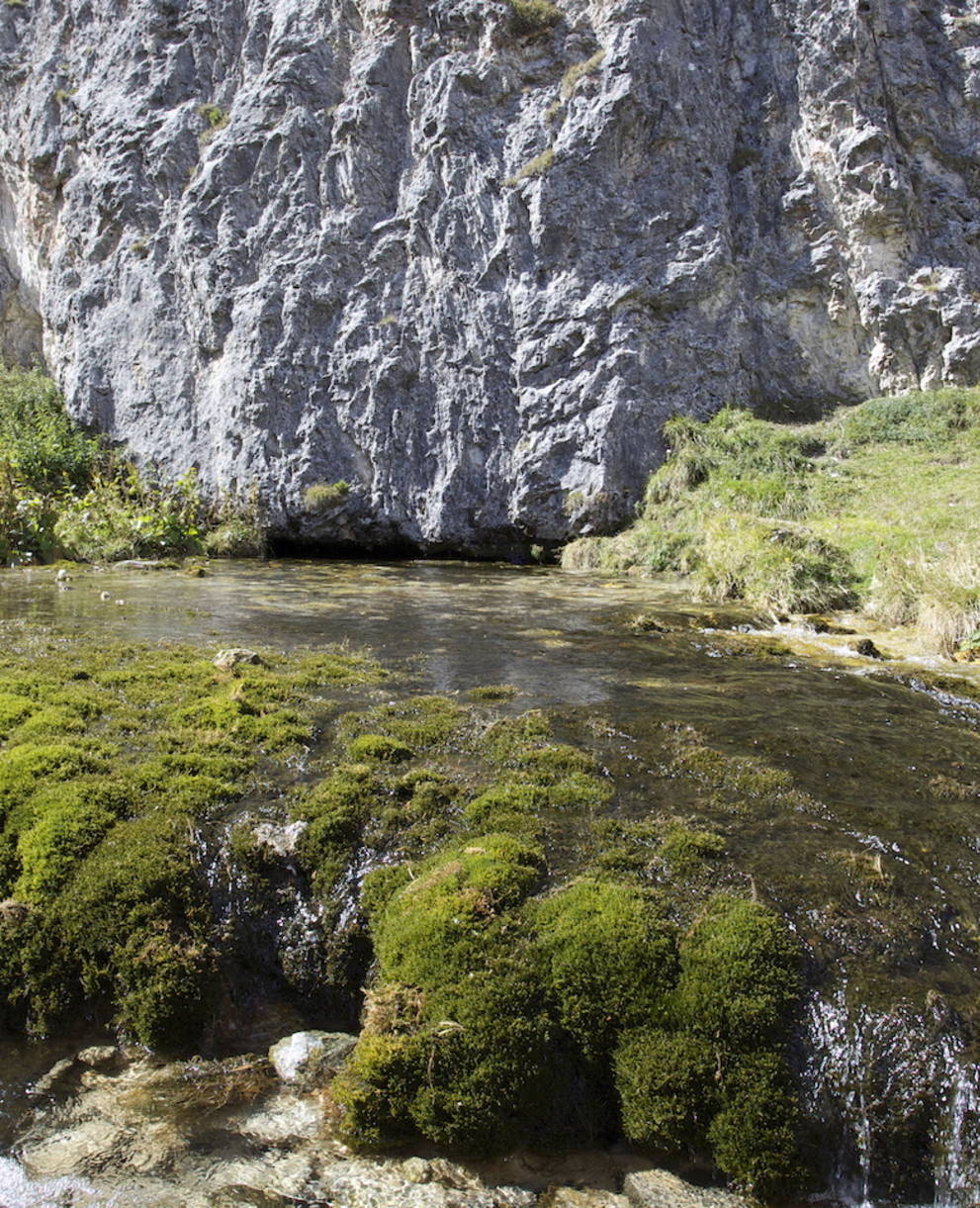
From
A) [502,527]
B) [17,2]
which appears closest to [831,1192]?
[502,527]

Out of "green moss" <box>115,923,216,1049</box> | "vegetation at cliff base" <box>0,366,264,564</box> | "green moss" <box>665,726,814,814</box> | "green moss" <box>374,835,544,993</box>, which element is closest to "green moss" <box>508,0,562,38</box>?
"vegetation at cliff base" <box>0,366,264,564</box>

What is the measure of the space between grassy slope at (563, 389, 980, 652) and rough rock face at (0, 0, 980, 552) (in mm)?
1759

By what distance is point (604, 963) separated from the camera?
383cm

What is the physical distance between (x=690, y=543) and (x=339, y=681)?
12465 mm

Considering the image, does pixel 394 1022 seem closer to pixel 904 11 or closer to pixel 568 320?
pixel 568 320

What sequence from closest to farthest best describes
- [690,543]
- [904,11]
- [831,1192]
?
1. [831,1192]
2. [690,543]
3. [904,11]

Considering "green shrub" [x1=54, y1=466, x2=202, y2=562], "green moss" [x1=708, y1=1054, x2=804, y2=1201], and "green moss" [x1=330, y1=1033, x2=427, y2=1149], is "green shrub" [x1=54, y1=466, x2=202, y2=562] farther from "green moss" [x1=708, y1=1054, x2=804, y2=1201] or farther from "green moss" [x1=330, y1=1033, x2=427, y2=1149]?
"green moss" [x1=708, y1=1054, x2=804, y2=1201]

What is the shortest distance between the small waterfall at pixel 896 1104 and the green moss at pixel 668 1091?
0.49m

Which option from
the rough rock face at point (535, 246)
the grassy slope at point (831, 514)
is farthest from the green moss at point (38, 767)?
the rough rock face at point (535, 246)

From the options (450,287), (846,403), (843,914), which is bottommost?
(843,914)

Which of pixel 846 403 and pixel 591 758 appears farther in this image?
pixel 846 403

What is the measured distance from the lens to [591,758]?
5.89 metres

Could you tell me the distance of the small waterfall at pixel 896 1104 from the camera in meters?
3.28

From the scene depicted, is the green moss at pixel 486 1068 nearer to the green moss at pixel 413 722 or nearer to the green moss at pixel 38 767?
the green moss at pixel 413 722
